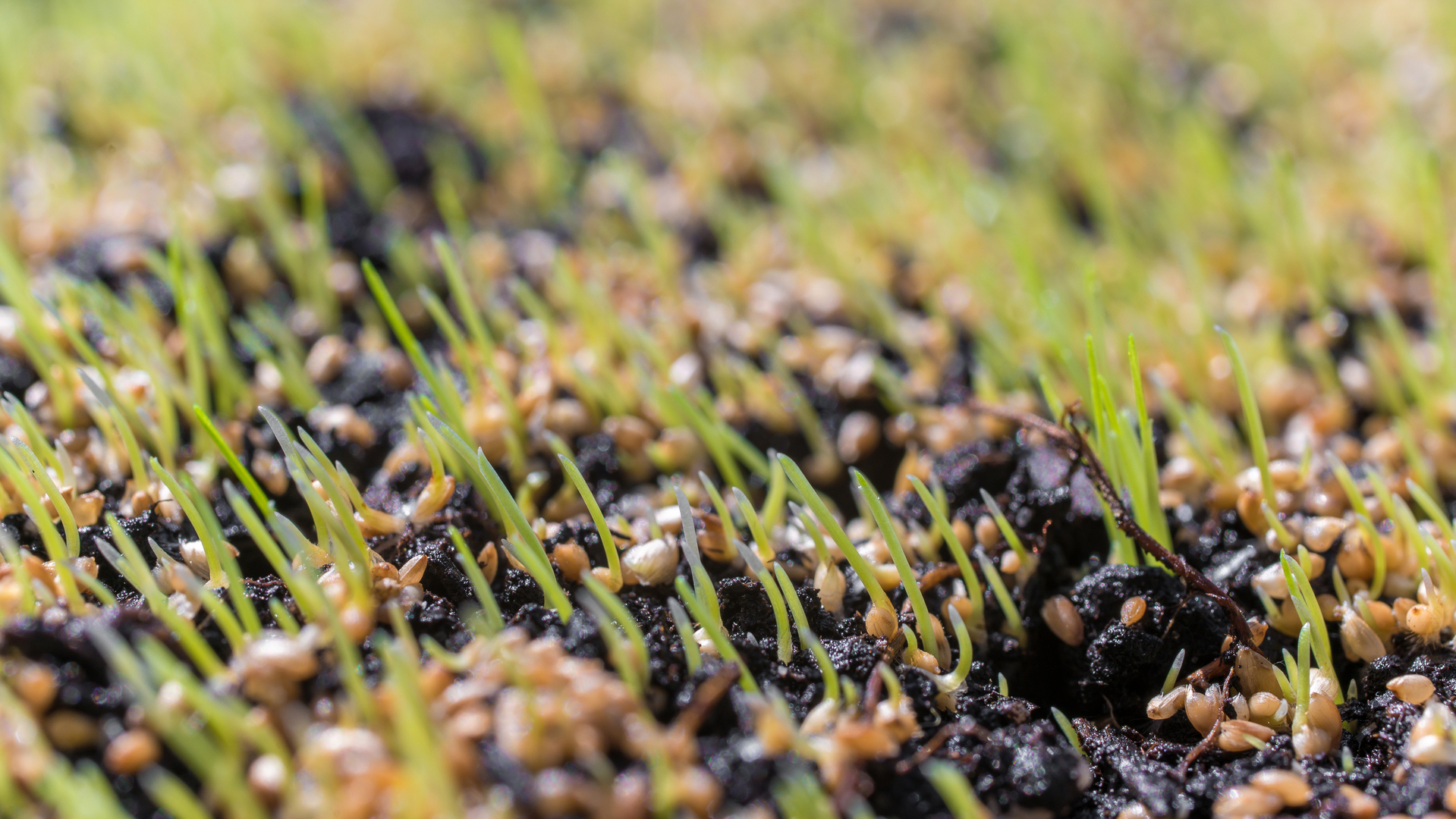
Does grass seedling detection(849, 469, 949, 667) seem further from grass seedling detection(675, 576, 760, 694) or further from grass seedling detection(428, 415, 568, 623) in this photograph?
grass seedling detection(428, 415, 568, 623)

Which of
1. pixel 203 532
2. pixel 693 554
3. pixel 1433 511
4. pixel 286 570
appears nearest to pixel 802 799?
pixel 693 554

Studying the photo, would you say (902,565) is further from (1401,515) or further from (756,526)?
(1401,515)

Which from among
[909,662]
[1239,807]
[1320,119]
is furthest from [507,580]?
[1320,119]

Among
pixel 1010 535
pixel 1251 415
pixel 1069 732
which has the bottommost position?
pixel 1069 732

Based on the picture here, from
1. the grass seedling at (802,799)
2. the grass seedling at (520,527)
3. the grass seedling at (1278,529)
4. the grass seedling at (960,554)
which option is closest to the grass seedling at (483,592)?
the grass seedling at (520,527)

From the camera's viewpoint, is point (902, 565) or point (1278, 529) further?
point (1278, 529)

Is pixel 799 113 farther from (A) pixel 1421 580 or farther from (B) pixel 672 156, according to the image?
(A) pixel 1421 580
